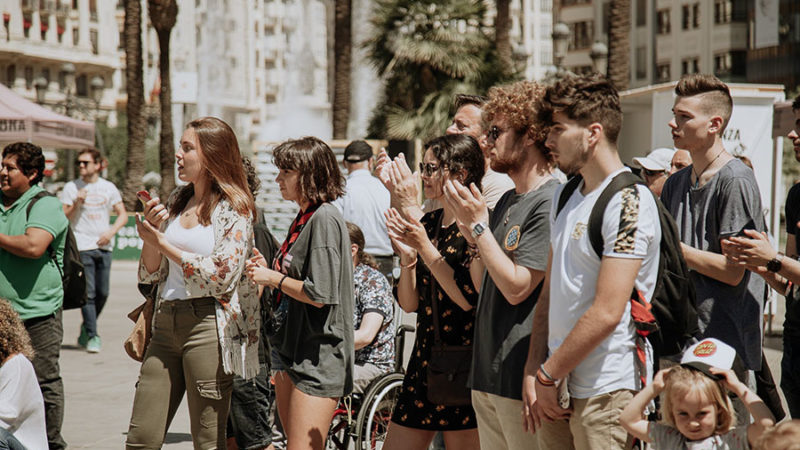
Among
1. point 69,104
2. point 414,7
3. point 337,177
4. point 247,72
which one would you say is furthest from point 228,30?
point 337,177

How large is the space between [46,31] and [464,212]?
266 ft

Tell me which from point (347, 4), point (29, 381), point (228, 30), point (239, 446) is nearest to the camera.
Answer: point (29, 381)

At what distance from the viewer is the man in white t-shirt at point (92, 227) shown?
11391 mm

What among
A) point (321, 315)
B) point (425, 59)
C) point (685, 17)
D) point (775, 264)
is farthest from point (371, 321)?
point (685, 17)

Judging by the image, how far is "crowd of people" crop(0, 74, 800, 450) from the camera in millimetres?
3377

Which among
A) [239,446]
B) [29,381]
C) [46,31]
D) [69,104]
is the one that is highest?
[46,31]

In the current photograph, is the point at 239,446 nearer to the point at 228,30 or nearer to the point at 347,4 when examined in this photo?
the point at 347,4

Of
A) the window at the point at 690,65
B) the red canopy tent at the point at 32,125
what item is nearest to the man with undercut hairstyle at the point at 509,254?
the red canopy tent at the point at 32,125

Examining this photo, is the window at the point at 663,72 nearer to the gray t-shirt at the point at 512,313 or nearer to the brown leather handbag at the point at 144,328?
the brown leather handbag at the point at 144,328

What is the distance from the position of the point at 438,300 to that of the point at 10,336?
77.2 inches

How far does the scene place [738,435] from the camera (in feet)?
12.0

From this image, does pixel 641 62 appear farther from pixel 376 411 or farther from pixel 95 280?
pixel 376 411

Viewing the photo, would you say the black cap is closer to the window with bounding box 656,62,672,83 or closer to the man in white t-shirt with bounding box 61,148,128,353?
the man in white t-shirt with bounding box 61,148,128,353

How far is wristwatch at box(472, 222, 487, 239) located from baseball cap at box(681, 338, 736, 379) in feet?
2.76
